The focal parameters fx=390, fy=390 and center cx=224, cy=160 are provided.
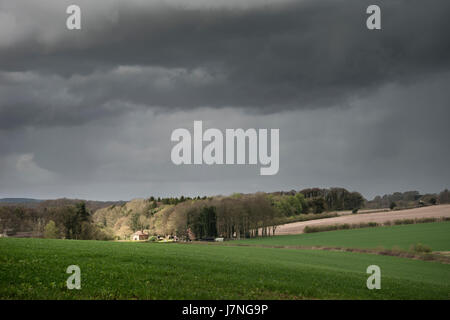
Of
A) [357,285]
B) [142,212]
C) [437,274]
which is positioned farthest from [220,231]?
[357,285]

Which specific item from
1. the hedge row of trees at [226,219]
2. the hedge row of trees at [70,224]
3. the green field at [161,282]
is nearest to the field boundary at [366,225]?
the hedge row of trees at [226,219]

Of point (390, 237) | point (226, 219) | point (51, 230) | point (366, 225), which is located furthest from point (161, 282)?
point (226, 219)

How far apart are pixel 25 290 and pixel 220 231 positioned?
378 ft

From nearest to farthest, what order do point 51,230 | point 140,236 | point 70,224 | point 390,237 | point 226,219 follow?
1. point 390,237
2. point 51,230
3. point 70,224
4. point 226,219
5. point 140,236

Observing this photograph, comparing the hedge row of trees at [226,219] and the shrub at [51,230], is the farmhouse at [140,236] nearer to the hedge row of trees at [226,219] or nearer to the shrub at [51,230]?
the hedge row of trees at [226,219]

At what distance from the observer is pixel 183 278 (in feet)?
78.4

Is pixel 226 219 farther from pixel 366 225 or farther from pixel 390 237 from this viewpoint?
pixel 390 237

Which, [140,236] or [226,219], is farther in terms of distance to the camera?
[140,236]

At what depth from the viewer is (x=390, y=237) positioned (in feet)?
299

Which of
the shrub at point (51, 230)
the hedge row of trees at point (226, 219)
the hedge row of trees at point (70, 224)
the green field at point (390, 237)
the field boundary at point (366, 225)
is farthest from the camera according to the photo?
the hedge row of trees at point (226, 219)

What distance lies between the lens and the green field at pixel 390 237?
80688 mm

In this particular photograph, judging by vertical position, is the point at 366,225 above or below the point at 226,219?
below

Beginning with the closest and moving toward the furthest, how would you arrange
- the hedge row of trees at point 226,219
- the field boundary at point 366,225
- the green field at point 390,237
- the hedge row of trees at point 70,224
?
1. the green field at point 390,237
2. the hedge row of trees at point 70,224
3. the field boundary at point 366,225
4. the hedge row of trees at point 226,219
